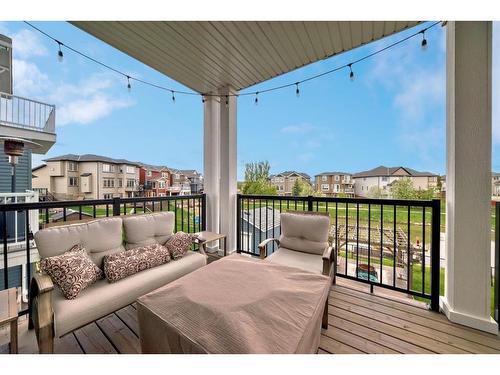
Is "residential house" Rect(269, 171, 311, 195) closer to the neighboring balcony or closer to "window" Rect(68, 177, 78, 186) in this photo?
"window" Rect(68, 177, 78, 186)

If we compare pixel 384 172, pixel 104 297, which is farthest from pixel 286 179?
pixel 104 297

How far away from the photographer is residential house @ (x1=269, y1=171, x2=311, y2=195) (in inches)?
164

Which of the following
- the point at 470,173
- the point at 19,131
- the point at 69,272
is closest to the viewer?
the point at 69,272

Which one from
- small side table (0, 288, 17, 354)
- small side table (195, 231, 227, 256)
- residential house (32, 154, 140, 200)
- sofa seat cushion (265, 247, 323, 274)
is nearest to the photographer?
small side table (0, 288, 17, 354)

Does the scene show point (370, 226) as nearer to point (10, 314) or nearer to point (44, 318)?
point (44, 318)

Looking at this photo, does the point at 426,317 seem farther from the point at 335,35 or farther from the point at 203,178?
the point at 203,178

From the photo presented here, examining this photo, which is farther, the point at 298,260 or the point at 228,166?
the point at 228,166

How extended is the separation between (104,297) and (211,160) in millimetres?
2630

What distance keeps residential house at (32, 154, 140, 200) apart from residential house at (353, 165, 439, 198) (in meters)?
3.68

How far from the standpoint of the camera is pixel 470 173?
1714 mm

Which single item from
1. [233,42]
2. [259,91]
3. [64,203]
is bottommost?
[64,203]

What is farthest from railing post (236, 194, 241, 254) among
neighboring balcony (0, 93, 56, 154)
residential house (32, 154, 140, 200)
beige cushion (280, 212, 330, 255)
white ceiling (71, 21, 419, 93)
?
neighboring balcony (0, 93, 56, 154)
